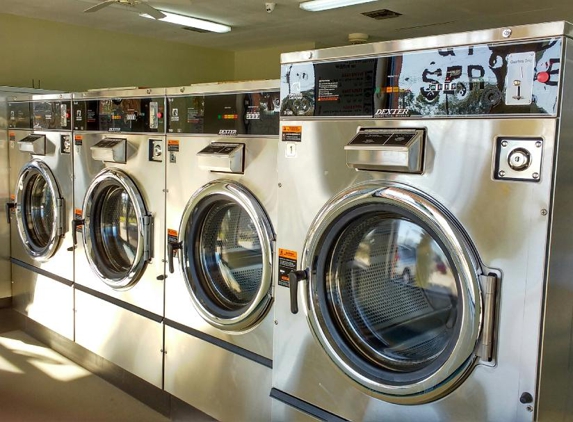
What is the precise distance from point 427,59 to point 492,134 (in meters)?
0.30

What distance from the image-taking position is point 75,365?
3730 millimetres

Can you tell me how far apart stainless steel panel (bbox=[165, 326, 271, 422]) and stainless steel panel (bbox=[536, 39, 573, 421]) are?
1259 millimetres

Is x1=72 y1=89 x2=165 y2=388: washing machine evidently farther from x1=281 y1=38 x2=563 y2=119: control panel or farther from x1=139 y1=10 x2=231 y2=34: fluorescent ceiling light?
x1=139 y1=10 x2=231 y2=34: fluorescent ceiling light

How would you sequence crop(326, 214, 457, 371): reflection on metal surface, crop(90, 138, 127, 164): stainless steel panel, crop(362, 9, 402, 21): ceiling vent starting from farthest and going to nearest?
crop(362, 9, 402, 21): ceiling vent, crop(90, 138, 127, 164): stainless steel panel, crop(326, 214, 457, 371): reflection on metal surface


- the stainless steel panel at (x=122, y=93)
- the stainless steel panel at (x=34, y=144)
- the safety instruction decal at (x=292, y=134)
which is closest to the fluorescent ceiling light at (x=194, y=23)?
the stainless steel panel at (x=34, y=144)

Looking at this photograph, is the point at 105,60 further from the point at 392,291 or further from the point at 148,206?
the point at 392,291

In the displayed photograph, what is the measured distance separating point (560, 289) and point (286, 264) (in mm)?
925

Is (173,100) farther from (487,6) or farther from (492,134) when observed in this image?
(487,6)

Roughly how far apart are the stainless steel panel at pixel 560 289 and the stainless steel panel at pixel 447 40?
0.06 meters

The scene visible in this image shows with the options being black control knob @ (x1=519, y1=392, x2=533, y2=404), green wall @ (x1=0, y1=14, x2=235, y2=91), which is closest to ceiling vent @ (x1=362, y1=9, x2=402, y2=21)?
green wall @ (x1=0, y1=14, x2=235, y2=91)

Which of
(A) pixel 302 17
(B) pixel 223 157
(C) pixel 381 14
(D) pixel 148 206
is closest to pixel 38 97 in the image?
(D) pixel 148 206


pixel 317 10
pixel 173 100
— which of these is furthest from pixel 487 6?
pixel 173 100

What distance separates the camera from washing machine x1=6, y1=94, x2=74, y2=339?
12.0ft

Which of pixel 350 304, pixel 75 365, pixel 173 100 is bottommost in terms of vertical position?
pixel 75 365
